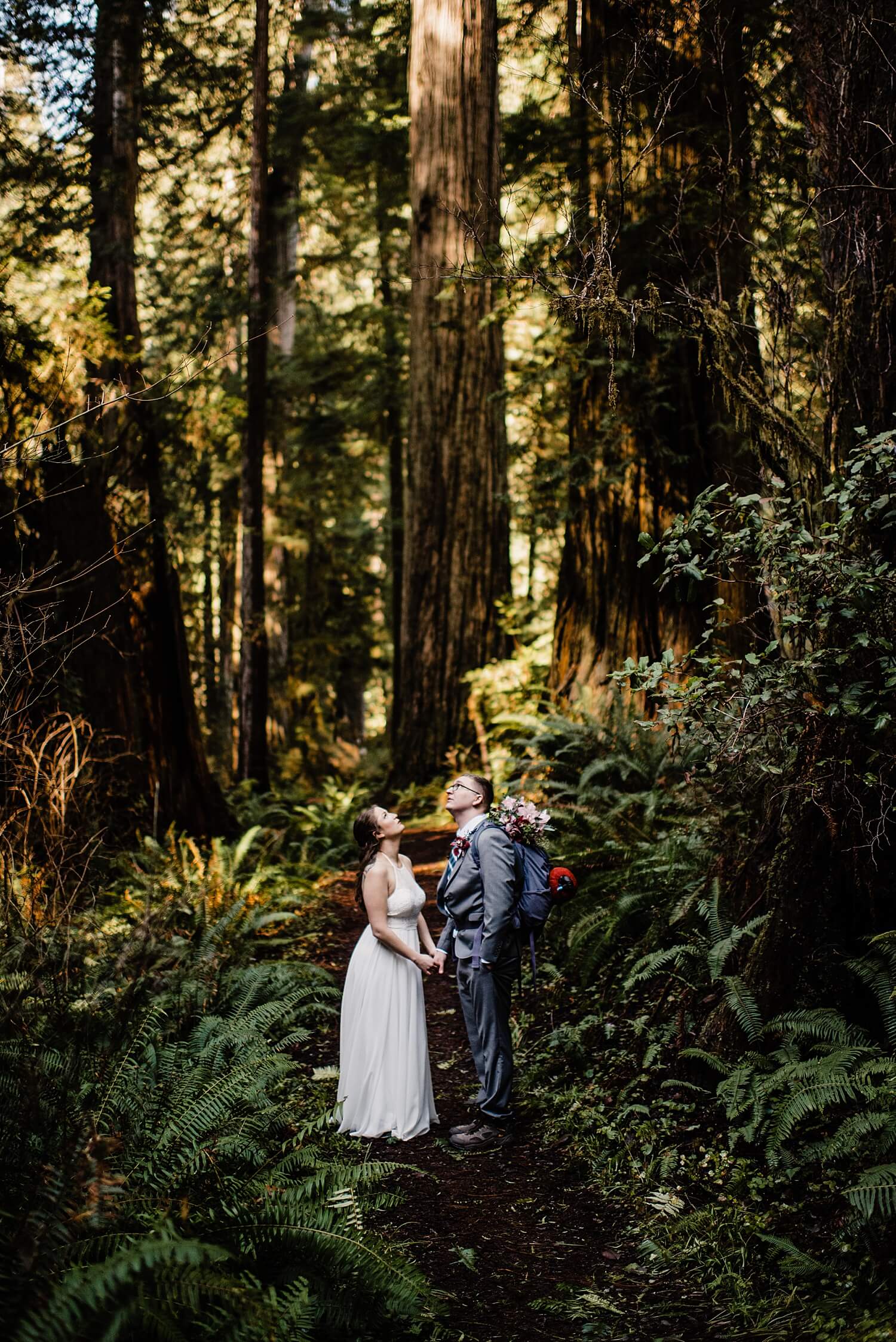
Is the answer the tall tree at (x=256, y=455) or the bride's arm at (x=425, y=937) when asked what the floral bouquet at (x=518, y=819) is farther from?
the tall tree at (x=256, y=455)

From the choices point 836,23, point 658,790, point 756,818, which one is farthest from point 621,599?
point 836,23

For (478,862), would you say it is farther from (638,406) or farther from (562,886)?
(638,406)

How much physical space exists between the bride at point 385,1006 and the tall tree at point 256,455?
338 inches

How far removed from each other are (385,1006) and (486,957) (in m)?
0.68

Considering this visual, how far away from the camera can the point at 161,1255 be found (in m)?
2.60

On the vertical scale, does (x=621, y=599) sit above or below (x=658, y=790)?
above

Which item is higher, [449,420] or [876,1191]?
[449,420]

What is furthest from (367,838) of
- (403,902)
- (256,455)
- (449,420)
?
(256,455)

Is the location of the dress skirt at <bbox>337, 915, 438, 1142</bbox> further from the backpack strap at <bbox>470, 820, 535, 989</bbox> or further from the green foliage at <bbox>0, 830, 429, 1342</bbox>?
the backpack strap at <bbox>470, 820, 535, 989</bbox>

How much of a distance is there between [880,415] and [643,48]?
235 centimetres

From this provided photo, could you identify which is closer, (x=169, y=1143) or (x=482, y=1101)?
(x=169, y=1143)

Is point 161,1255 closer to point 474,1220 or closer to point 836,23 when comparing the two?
point 474,1220

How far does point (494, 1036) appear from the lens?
5250 millimetres

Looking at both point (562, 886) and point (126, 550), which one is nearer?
point (562, 886)
